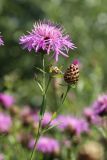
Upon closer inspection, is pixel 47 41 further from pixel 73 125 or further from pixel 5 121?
pixel 5 121

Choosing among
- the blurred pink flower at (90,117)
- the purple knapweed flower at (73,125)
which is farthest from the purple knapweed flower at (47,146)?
the blurred pink flower at (90,117)

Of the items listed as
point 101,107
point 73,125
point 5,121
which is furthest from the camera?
point 5,121

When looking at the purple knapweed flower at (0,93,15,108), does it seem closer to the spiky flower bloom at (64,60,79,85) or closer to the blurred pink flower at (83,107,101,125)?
the blurred pink flower at (83,107,101,125)

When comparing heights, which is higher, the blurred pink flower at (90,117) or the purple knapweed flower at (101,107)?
the purple knapweed flower at (101,107)

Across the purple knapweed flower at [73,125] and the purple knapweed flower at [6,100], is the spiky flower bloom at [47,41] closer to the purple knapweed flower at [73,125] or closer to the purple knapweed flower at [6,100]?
the purple knapweed flower at [73,125]

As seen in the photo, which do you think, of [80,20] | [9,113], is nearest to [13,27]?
[80,20]

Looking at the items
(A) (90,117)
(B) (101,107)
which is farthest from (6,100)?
(B) (101,107)
